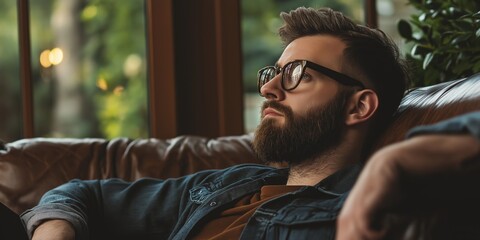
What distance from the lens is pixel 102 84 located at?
8.96 feet

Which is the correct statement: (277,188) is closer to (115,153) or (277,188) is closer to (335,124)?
(335,124)

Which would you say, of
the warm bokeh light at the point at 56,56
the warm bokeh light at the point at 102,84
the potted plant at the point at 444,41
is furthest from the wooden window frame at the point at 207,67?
Result: the potted plant at the point at 444,41

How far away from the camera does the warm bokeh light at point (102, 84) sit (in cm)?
273

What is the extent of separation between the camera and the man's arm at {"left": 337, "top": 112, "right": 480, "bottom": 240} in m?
0.86

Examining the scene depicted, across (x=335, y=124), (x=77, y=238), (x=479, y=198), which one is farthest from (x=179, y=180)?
(x=479, y=198)

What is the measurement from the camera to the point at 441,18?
2.27m

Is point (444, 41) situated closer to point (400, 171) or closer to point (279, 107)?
point (279, 107)

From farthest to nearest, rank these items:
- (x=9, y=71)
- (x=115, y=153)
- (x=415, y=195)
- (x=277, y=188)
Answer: (x=9, y=71) → (x=115, y=153) → (x=277, y=188) → (x=415, y=195)

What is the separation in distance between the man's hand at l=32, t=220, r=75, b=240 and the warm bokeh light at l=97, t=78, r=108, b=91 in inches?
45.5

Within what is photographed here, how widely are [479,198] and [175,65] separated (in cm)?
190

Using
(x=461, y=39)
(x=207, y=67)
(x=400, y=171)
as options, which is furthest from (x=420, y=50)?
(x=400, y=171)

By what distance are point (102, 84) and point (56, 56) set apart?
0.67 feet

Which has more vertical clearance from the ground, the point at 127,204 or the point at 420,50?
the point at 420,50

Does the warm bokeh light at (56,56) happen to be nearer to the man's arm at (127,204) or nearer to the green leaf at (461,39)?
the man's arm at (127,204)
